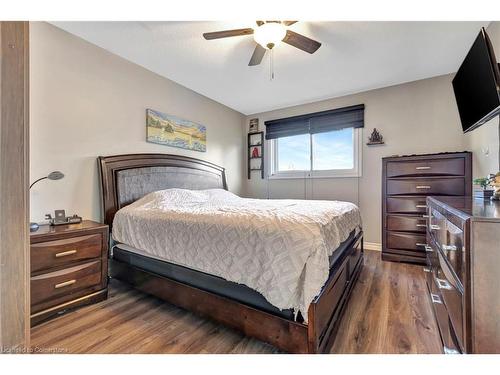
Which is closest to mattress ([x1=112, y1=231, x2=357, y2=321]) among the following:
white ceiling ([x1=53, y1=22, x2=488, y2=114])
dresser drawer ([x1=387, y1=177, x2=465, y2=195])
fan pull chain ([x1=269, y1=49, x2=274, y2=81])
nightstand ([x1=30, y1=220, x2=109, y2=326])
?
nightstand ([x1=30, y1=220, x2=109, y2=326])

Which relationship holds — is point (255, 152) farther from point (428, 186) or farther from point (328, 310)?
point (328, 310)

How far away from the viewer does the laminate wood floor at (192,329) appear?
4.56ft

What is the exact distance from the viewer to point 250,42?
231cm

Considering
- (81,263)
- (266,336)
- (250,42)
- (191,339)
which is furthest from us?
(250,42)

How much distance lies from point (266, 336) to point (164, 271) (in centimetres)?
98

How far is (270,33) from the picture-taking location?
6.03 ft

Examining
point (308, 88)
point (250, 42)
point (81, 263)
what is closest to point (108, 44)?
point (250, 42)

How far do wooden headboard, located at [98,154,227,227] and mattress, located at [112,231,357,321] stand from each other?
495 mm

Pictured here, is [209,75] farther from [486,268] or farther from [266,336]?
[486,268]

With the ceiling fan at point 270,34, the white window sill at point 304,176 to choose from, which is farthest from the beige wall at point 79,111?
the white window sill at point 304,176

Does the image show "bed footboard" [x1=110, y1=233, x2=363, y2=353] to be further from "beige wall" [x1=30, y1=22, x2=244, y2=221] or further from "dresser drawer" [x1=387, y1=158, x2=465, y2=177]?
"dresser drawer" [x1=387, y1=158, x2=465, y2=177]

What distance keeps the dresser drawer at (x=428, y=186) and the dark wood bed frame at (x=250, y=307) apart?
3.61 feet

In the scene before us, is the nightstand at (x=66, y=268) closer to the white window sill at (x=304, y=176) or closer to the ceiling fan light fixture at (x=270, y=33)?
the ceiling fan light fixture at (x=270, y=33)
